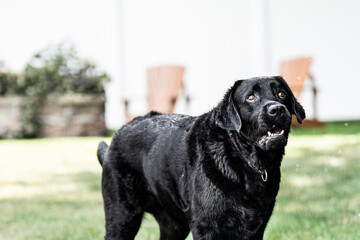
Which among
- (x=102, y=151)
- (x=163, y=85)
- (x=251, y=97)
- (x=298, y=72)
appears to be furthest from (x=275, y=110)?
(x=163, y=85)

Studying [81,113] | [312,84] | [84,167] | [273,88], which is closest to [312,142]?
[312,84]

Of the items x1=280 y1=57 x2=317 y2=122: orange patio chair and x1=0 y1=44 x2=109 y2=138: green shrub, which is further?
x1=0 y1=44 x2=109 y2=138: green shrub

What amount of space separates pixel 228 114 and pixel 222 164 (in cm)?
22

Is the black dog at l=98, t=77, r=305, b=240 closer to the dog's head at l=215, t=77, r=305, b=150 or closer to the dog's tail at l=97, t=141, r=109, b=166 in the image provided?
the dog's head at l=215, t=77, r=305, b=150

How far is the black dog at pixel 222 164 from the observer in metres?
2.21

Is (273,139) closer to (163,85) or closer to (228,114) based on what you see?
(228,114)

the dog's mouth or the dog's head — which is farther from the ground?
the dog's head

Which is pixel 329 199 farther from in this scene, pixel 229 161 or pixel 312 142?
pixel 312 142

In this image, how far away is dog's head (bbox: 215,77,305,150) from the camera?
2162 millimetres

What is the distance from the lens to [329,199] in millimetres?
4617

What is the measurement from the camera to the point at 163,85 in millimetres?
10703

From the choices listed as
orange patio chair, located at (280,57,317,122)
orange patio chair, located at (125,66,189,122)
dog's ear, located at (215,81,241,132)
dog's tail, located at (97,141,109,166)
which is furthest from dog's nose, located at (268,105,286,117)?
orange patio chair, located at (125,66,189,122)

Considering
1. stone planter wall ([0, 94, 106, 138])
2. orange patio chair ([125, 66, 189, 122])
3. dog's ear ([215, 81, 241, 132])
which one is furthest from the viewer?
stone planter wall ([0, 94, 106, 138])

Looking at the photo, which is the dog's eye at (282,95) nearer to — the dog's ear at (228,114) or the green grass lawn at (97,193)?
the dog's ear at (228,114)
